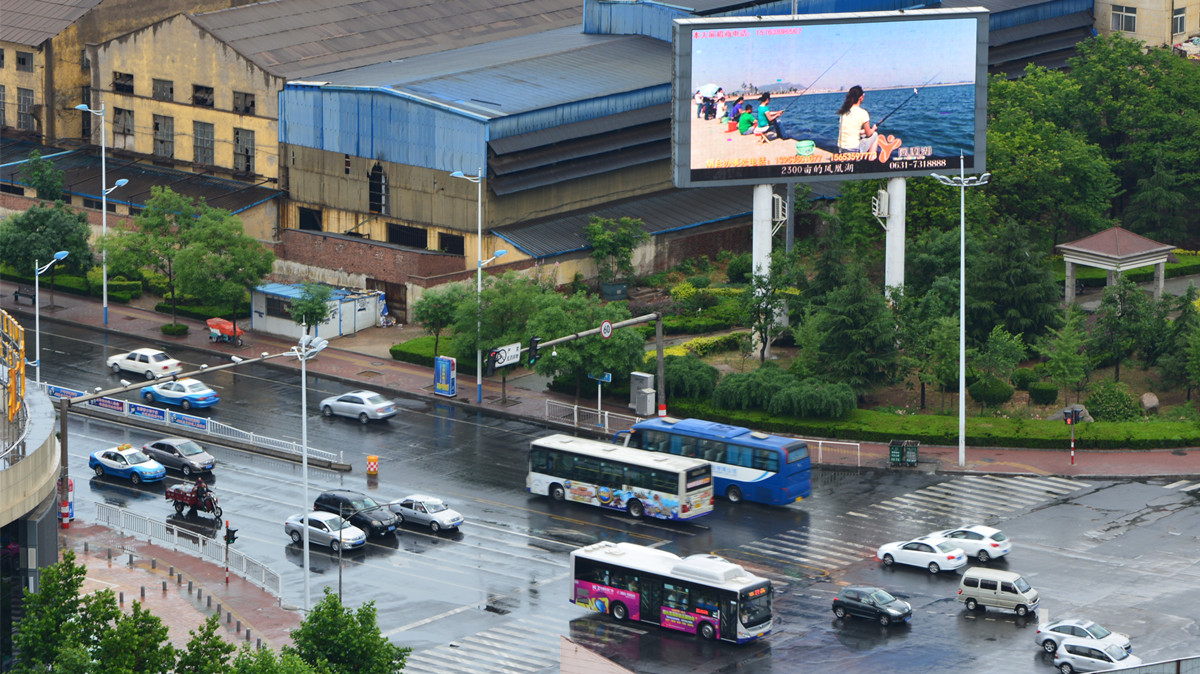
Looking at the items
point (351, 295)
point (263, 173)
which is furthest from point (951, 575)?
point (263, 173)

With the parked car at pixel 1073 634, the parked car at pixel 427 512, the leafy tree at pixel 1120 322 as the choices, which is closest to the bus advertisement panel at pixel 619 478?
the parked car at pixel 427 512

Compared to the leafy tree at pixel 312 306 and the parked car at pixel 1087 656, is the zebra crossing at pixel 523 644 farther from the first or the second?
the leafy tree at pixel 312 306

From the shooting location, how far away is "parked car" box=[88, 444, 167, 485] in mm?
82562

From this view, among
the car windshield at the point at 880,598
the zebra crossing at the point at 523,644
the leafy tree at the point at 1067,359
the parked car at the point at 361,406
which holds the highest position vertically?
the leafy tree at the point at 1067,359

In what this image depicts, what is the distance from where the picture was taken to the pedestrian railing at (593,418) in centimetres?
9088

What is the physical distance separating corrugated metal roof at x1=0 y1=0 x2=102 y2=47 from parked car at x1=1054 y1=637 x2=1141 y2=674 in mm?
92777

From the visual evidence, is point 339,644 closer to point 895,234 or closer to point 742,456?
point 742,456

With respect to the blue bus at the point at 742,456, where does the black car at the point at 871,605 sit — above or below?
below

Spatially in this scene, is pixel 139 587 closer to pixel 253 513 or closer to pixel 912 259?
pixel 253 513

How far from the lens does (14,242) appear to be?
370 feet

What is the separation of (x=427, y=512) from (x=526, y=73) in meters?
48.2

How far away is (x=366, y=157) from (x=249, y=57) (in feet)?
37.2

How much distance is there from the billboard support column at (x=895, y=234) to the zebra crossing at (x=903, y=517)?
19195 mm

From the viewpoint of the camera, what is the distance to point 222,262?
346ft
